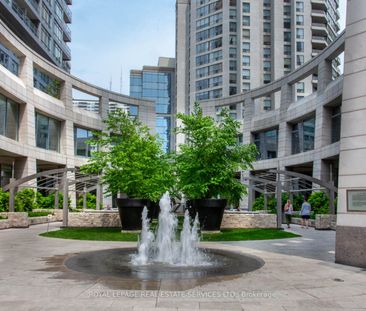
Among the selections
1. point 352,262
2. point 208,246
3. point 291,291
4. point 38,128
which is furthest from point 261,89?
point 291,291

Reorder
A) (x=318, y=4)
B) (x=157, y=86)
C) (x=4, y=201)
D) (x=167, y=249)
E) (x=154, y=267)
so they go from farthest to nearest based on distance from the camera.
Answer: (x=157, y=86) → (x=318, y=4) → (x=4, y=201) → (x=167, y=249) → (x=154, y=267)

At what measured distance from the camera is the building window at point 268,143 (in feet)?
159

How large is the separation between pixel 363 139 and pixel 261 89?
127 feet

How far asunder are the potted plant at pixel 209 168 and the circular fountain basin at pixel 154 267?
7.82m

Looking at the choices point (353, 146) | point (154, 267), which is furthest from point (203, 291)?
point (353, 146)

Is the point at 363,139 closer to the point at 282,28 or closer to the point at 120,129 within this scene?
the point at 120,129

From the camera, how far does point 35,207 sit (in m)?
31.7

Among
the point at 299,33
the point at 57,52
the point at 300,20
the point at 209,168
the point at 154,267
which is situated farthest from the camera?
the point at 300,20

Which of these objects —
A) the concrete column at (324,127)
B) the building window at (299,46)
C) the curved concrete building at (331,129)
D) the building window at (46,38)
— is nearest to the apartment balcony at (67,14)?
the building window at (46,38)

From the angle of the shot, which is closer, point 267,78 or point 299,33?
point 299,33

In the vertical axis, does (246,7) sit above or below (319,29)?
above

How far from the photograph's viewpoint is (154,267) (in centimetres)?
971

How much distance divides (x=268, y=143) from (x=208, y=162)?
29852 mm

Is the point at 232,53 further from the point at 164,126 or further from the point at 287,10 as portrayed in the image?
the point at 164,126
